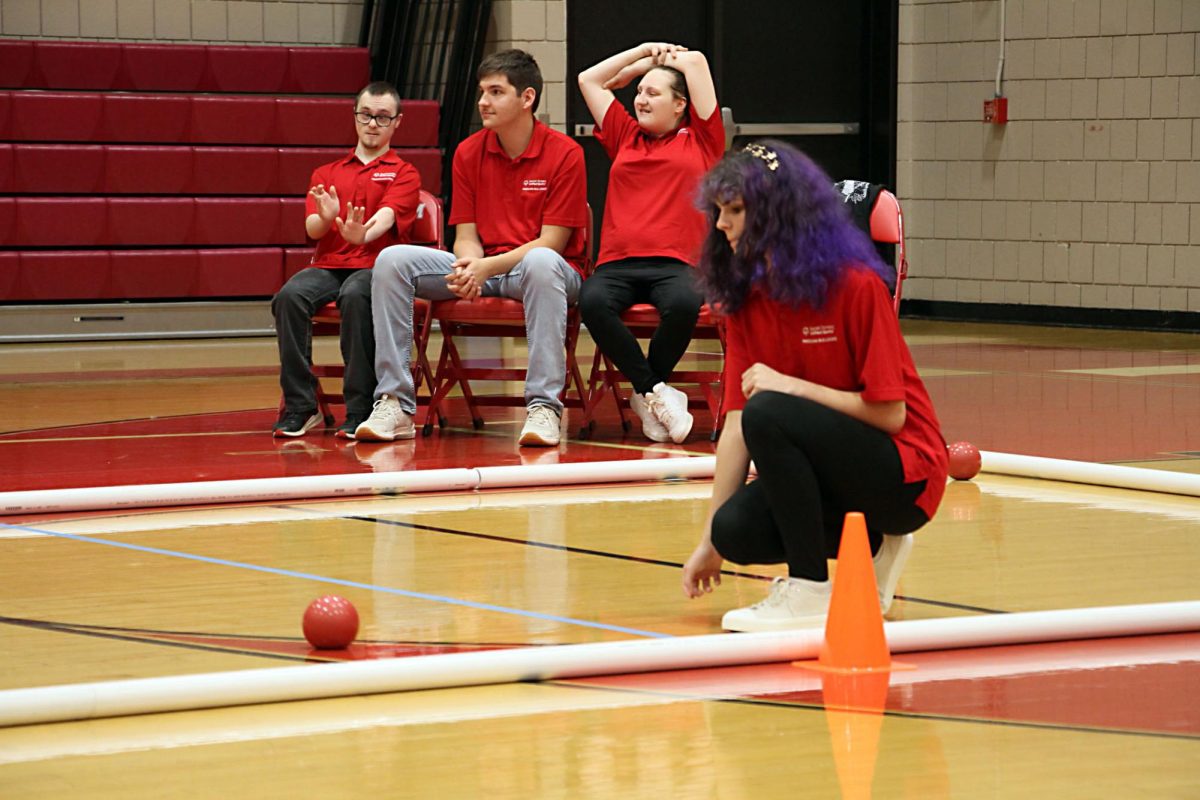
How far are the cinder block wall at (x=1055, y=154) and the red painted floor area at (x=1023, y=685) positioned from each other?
8623 mm

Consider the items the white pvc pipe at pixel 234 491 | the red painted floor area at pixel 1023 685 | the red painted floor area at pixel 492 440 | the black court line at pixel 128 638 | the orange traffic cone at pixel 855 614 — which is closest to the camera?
the red painted floor area at pixel 1023 685

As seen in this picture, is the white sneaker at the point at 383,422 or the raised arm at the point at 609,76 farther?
the raised arm at the point at 609,76

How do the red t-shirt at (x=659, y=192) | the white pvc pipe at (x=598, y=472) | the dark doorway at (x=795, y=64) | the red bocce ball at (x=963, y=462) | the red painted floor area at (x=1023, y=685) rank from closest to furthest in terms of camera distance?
the red painted floor area at (x=1023, y=685) → the white pvc pipe at (x=598, y=472) → the red bocce ball at (x=963, y=462) → the red t-shirt at (x=659, y=192) → the dark doorway at (x=795, y=64)

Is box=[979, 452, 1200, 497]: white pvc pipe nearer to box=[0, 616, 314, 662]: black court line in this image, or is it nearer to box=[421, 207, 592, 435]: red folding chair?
box=[421, 207, 592, 435]: red folding chair

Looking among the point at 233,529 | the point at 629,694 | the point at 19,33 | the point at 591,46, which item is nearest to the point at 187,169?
the point at 19,33

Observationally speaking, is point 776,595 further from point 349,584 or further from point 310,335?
point 310,335

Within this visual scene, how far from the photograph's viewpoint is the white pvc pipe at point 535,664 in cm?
277

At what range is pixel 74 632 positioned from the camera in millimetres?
3379

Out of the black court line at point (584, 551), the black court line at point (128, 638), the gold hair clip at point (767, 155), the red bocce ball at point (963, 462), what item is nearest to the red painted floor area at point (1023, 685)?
the black court line at point (584, 551)

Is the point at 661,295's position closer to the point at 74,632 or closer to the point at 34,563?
the point at 34,563

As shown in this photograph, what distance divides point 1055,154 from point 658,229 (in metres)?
6.42

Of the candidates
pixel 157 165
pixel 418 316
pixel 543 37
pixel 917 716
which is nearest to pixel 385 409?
pixel 418 316

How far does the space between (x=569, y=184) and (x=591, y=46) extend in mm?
5626

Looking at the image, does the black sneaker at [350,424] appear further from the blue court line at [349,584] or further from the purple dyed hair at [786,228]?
the purple dyed hair at [786,228]
